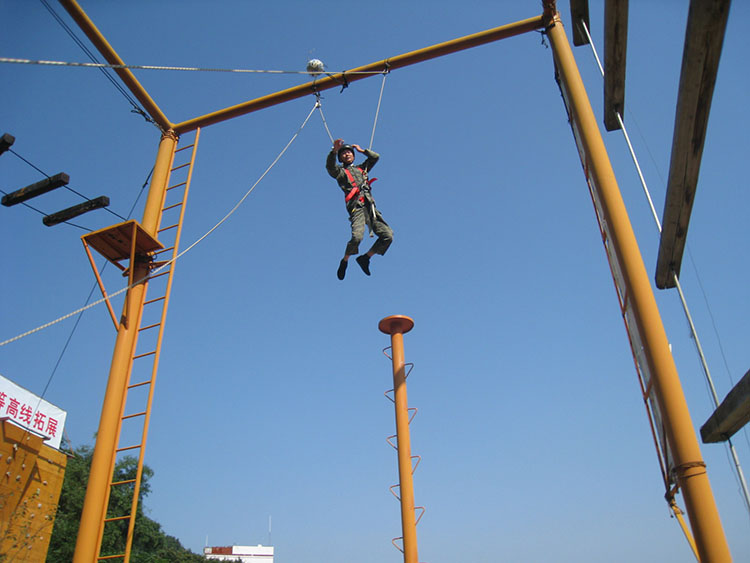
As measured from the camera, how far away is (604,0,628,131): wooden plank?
384 cm

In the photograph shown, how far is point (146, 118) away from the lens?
695cm

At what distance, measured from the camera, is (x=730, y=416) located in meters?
2.65

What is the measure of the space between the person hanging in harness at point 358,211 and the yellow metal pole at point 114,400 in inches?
86.2

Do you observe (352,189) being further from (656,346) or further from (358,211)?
(656,346)

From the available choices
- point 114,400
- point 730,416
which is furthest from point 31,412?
point 730,416

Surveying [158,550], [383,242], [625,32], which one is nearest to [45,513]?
[383,242]

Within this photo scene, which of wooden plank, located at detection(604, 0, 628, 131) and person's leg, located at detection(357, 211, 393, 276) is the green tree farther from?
wooden plank, located at detection(604, 0, 628, 131)

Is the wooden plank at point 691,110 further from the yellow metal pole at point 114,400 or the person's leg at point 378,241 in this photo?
the yellow metal pole at point 114,400

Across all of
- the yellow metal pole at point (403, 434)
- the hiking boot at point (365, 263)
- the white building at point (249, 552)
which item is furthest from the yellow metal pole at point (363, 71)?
the white building at point (249, 552)

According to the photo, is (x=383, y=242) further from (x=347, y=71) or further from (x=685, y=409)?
(x=685, y=409)

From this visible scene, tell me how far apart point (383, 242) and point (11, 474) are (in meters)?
11.8

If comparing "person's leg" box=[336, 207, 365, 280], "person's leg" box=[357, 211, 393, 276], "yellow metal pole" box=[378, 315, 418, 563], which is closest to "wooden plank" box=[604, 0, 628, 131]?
"person's leg" box=[357, 211, 393, 276]

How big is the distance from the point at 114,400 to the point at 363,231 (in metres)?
3.11

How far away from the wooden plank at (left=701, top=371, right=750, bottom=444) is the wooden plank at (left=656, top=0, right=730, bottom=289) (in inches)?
46.0
